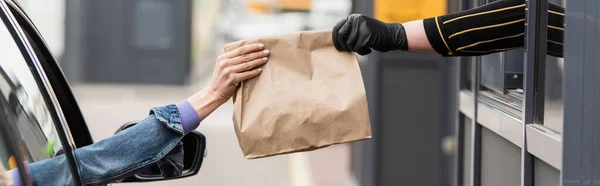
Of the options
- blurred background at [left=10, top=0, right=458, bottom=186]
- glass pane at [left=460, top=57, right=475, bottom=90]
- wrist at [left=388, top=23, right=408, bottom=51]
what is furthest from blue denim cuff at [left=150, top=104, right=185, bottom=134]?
blurred background at [left=10, top=0, right=458, bottom=186]

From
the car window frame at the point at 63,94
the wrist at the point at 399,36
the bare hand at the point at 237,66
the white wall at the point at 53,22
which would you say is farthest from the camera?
the white wall at the point at 53,22

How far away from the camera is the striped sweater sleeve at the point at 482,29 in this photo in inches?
110

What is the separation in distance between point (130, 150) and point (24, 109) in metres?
0.32

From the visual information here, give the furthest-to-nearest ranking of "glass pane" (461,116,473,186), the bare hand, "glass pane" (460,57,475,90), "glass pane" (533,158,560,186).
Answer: "glass pane" (460,57,475,90)
"glass pane" (461,116,473,186)
the bare hand
"glass pane" (533,158,560,186)

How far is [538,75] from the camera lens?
112 inches

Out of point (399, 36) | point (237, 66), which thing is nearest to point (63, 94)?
point (237, 66)

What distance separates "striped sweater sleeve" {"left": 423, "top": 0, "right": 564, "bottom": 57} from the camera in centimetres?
279

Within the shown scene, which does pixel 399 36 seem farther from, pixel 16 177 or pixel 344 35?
pixel 16 177

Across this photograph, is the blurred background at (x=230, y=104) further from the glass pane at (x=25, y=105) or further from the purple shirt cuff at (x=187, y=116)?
the glass pane at (x=25, y=105)

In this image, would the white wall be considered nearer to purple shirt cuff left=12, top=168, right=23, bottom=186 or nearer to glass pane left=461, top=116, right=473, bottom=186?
glass pane left=461, top=116, right=473, bottom=186

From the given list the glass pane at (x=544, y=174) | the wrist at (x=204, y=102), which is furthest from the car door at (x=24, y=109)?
→ the glass pane at (x=544, y=174)

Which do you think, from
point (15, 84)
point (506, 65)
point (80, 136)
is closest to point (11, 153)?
point (15, 84)

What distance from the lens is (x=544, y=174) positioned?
263 centimetres

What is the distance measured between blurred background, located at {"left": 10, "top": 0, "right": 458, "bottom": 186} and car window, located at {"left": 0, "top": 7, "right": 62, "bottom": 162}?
7.72 feet
